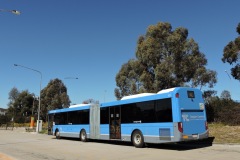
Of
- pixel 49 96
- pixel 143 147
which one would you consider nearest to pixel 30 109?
Answer: pixel 49 96

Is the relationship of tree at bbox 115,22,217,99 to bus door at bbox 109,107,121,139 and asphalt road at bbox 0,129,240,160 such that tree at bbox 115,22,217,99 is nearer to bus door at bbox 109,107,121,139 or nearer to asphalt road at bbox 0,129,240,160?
bus door at bbox 109,107,121,139

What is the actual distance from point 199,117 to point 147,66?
20349 millimetres

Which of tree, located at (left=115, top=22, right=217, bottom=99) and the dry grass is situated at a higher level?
tree, located at (left=115, top=22, right=217, bottom=99)

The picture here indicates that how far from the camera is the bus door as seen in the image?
20078 mm

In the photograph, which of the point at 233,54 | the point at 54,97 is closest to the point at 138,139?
the point at 233,54

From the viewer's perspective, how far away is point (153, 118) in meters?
17.1

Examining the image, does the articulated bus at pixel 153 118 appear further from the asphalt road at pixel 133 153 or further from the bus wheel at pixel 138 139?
the asphalt road at pixel 133 153

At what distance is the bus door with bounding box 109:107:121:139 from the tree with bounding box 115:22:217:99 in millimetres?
13558

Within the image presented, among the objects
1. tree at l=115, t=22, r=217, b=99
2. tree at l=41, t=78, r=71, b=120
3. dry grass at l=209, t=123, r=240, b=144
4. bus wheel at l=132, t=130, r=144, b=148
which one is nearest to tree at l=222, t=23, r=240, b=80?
tree at l=115, t=22, r=217, b=99

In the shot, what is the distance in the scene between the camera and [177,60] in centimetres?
3412

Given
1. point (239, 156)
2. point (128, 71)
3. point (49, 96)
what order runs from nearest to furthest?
point (239, 156) → point (128, 71) → point (49, 96)

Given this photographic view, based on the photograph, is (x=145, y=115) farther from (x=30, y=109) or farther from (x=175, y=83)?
(x=30, y=109)

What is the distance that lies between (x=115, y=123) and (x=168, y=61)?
15.0 meters

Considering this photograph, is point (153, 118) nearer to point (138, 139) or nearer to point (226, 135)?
point (138, 139)
